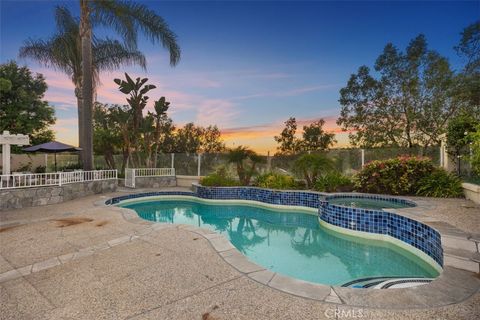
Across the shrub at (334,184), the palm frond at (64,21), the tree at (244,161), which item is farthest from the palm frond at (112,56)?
the shrub at (334,184)

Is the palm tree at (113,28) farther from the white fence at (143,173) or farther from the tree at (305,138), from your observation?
the tree at (305,138)

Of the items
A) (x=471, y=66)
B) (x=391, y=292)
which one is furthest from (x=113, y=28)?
(x=471, y=66)

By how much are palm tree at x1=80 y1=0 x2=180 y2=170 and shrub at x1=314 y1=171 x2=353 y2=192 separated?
8.96 meters

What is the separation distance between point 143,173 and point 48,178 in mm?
4054

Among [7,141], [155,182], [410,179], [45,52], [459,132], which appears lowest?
[155,182]

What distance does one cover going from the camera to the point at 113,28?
11344mm

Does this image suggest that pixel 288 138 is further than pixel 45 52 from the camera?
Yes

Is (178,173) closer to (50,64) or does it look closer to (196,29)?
(196,29)

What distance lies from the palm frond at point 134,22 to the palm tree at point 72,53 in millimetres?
1323

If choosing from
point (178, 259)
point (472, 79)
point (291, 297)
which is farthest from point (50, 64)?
point (472, 79)

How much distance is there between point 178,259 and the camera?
3.29 meters

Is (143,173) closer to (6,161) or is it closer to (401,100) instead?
(6,161)

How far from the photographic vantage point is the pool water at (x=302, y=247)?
12.7 feet

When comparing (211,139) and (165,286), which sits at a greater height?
(211,139)
